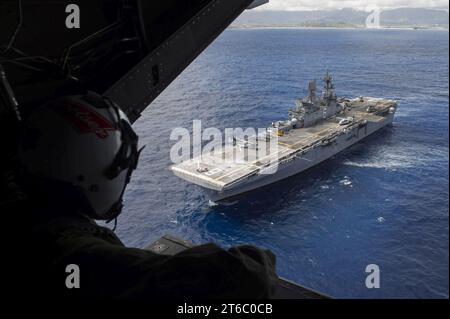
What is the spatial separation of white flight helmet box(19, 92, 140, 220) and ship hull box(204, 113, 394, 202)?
3131cm

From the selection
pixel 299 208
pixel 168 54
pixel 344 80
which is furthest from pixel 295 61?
pixel 168 54

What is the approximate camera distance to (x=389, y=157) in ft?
143

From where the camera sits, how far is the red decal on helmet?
2.26 m

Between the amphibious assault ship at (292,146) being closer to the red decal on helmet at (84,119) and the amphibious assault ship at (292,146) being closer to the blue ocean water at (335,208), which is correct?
the blue ocean water at (335,208)

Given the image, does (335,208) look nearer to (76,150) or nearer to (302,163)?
(302,163)

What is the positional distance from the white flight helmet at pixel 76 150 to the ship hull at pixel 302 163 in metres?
31.3

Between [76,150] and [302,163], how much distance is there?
3850 centimetres

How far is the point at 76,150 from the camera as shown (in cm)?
224

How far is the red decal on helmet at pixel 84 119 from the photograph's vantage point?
2264mm

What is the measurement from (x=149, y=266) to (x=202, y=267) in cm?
22

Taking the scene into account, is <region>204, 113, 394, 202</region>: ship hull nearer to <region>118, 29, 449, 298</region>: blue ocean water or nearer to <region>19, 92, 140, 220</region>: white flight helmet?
<region>118, 29, 449, 298</region>: blue ocean water

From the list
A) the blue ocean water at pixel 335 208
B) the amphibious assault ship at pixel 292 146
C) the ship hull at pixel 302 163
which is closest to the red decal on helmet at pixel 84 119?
the blue ocean water at pixel 335 208

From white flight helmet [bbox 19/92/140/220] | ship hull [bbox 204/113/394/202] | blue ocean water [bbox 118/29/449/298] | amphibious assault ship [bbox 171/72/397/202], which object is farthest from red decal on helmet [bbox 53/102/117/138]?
ship hull [bbox 204/113/394/202]

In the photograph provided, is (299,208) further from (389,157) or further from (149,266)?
(149,266)
